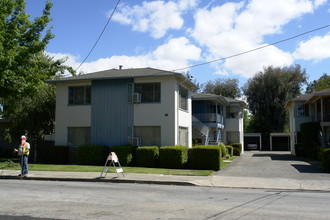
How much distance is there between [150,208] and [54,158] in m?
16.1

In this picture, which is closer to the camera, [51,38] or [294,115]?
[51,38]

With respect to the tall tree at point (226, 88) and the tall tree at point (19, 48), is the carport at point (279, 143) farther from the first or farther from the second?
the tall tree at point (19, 48)

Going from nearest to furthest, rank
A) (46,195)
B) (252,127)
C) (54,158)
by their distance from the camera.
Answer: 1. (46,195)
2. (54,158)
3. (252,127)

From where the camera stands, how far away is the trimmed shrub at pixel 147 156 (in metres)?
20.1

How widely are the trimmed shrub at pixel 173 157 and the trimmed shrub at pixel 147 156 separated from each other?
15.4 inches

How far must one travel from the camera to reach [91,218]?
7.00m

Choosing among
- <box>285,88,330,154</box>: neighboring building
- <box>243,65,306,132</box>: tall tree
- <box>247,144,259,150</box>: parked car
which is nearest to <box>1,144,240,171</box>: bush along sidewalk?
<box>285,88,330,154</box>: neighboring building

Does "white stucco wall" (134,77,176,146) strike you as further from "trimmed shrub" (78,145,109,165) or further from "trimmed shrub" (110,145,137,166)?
"trimmed shrub" (78,145,109,165)

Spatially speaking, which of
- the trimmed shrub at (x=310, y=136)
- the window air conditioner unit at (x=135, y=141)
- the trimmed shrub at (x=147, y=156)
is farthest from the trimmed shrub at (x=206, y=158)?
the trimmed shrub at (x=310, y=136)

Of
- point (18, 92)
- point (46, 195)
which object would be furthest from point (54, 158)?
point (46, 195)

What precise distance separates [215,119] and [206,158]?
14.4 m

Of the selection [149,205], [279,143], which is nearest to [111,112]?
[149,205]

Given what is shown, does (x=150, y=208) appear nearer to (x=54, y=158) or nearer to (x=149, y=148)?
(x=149, y=148)

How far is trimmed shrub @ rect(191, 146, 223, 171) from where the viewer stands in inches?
741
